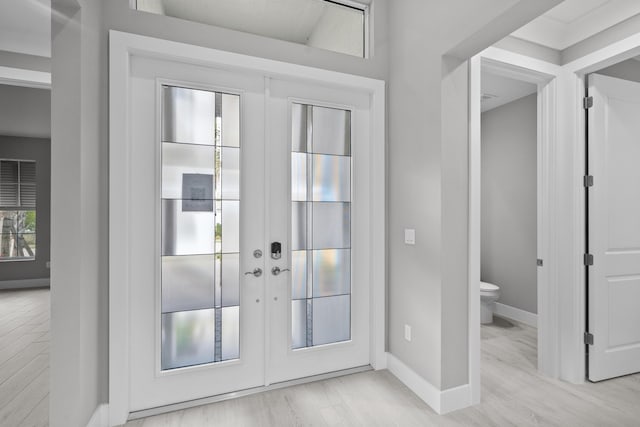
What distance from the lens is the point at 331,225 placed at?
8.20 ft

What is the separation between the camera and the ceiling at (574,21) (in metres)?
2.19

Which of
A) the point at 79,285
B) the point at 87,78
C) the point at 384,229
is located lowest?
the point at 79,285

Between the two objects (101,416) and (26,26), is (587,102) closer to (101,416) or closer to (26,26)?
(101,416)

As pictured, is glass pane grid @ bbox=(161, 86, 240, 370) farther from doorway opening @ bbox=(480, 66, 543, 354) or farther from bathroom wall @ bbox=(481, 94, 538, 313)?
bathroom wall @ bbox=(481, 94, 538, 313)

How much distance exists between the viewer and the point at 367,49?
2607 millimetres

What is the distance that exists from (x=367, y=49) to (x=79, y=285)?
2.55 metres

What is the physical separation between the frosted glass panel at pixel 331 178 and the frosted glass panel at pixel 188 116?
0.79 metres

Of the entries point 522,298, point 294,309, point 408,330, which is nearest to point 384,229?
point 408,330

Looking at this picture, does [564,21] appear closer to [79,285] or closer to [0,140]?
[79,285]

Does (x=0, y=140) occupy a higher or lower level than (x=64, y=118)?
higher

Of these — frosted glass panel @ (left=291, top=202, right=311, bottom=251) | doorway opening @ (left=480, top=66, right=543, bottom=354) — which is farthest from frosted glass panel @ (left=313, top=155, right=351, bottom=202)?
doorway opening @ (left=480, top=66, right=543, bottom=354)

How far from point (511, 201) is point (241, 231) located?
139 inches

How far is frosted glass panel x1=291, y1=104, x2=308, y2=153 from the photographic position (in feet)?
7.76

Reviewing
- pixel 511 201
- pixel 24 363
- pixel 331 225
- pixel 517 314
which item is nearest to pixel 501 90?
pixel 511 201
